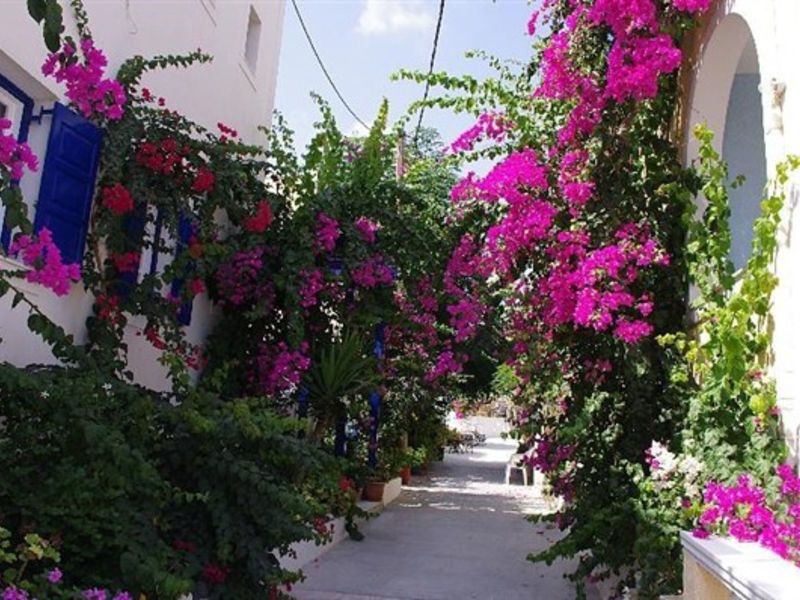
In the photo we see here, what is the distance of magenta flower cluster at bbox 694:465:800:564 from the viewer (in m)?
3.00

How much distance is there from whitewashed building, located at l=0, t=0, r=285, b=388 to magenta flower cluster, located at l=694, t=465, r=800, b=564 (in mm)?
3638

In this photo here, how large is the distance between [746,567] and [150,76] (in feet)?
16.3

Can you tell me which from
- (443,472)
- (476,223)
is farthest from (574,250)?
(443,472)

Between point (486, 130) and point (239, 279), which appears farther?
point (239, 279)

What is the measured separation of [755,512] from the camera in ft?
10.4

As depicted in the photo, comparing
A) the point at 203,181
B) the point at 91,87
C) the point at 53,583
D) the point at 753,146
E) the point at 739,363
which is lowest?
the point at 53,583

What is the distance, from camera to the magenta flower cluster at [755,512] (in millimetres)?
2996

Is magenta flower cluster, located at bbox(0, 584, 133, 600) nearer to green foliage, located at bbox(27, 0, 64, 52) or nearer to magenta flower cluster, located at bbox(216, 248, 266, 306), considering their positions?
green foliage, located at bbox(27, 0, 64, 52)

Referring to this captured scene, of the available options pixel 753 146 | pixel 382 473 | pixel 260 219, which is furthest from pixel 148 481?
pixel 382 473

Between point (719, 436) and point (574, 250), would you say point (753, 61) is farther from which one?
point (719, 436)

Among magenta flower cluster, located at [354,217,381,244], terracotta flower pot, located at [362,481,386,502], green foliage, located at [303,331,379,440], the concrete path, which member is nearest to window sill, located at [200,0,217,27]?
magenta flower cluster, located at [354,217,381,244]

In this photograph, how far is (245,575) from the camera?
3.67 meters

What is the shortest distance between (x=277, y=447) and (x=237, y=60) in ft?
16.2

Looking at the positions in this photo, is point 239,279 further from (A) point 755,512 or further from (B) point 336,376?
(A) point 755,512
